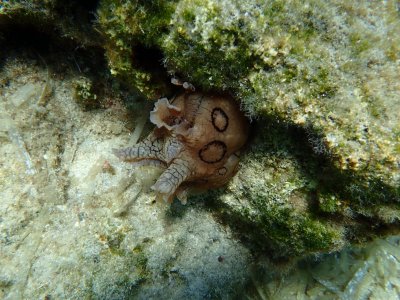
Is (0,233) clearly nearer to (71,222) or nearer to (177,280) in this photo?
(71,222)

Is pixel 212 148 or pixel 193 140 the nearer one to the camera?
pixel 193 140

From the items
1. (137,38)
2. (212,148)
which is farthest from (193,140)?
(137,38)

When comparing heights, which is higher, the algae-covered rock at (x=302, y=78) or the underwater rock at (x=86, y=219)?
the algae-covered rock at (x=302, y=78)

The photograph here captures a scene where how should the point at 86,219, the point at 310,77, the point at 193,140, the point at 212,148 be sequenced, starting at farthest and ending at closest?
the point at 86,219 → the point at 212,148 → the point at 193,140 → the point at 310,77

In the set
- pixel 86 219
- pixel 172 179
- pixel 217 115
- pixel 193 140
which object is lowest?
pixel 86 219

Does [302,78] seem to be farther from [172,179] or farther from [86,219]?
[86,219]

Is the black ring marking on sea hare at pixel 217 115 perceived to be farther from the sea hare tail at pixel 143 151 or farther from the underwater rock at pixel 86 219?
the underwater rock at pixel 86 219

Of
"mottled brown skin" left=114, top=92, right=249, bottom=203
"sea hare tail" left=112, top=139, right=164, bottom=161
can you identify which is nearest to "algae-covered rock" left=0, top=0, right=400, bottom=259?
"mottled brown skin" left=114, top=92, right=249, bottom=203

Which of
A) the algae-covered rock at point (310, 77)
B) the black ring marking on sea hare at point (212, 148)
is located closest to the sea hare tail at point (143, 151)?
the black ring marking on sea hare at point (212, 148)

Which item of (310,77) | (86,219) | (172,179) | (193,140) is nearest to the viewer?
(310,77)
